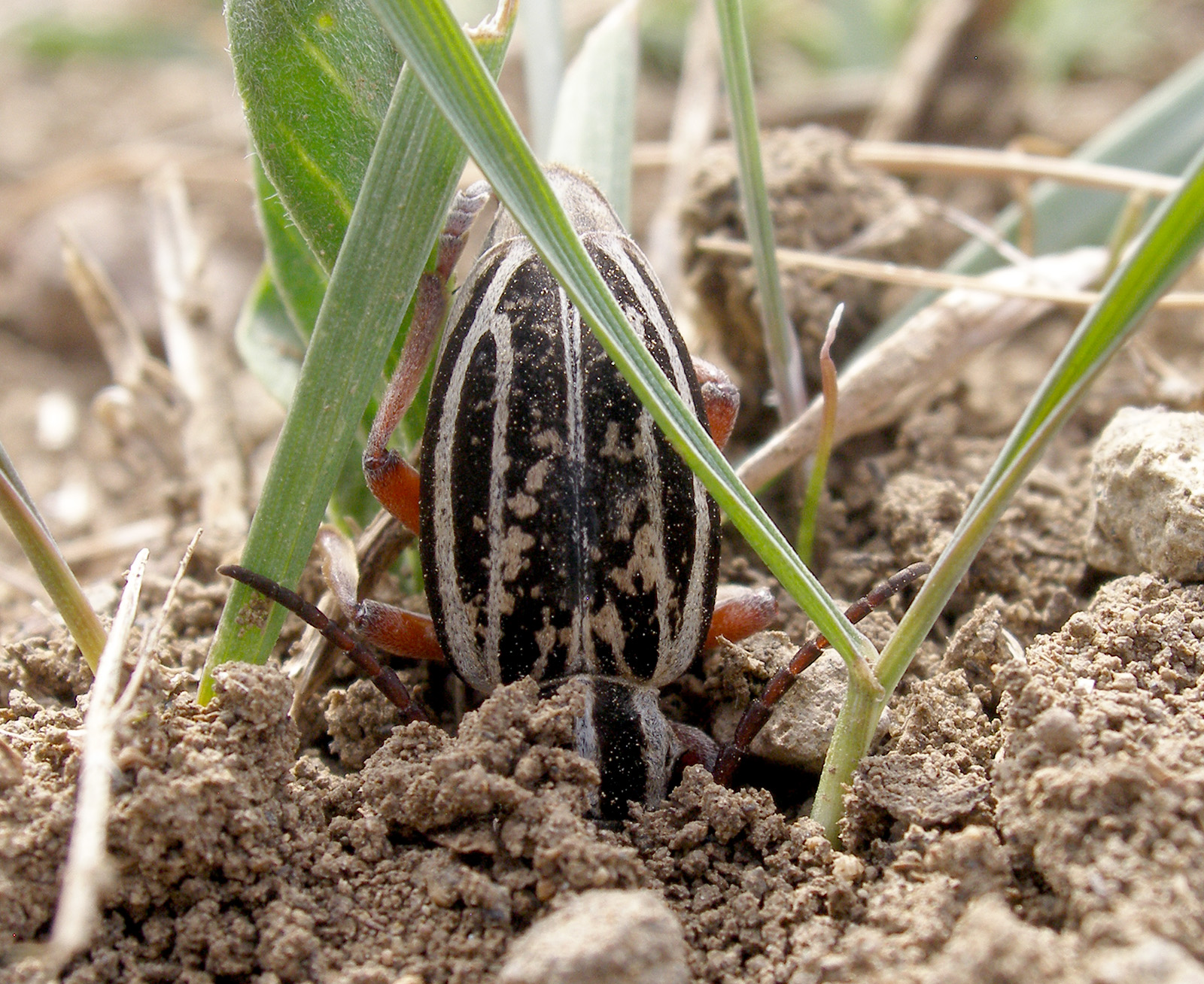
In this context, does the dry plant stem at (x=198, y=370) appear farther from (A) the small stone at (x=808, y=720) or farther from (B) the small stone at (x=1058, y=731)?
(B) the small stone at (x=1058, y=731)

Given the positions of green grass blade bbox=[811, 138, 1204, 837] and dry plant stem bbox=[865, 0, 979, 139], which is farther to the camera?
dry plant stem bbox=[865, 0, 979, 139]

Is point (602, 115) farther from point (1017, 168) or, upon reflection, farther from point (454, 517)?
point (454, 517)

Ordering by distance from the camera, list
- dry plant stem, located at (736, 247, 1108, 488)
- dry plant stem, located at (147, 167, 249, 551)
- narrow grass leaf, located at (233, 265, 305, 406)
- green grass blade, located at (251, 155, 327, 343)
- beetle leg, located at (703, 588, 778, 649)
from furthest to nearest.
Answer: dry plant stem, located at (147, 167, 249, 551)
narrow grass leaf, located at (233, 265, 305, 406)
dry plant stem, located at (736, 247, 1108, 488)
green grass blade, located at (251, 155, 327, 343)
beetle leg, located at (703, 588, 778, 649)

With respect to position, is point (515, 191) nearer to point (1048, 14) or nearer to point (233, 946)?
point (233, 946)

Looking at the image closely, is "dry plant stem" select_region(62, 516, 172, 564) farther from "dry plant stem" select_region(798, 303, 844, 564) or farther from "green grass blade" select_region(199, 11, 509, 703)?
"dry plant stem" select_region(798, 303, 844, 564)

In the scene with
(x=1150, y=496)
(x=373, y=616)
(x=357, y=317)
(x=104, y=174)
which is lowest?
(x=373, y=616)

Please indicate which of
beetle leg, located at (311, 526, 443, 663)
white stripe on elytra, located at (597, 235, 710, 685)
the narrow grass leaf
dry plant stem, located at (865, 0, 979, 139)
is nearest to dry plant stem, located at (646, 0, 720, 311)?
dry plant stem, located at (865, 0, 979, 139)

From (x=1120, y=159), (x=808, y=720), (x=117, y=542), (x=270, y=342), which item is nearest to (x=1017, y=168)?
(x=1120, y=159)
